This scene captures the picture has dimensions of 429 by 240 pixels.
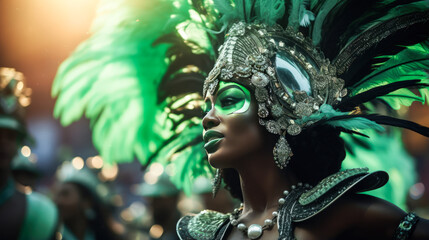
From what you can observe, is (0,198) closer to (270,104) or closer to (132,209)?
(270,104)

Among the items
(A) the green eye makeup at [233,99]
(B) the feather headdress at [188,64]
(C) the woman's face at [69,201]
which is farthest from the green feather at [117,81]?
(C) the woman's face at [69,201]

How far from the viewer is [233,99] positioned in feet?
9.01

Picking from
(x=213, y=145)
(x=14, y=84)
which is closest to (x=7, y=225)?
(x=14, y=84)

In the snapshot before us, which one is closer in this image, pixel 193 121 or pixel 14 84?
pixel 193 121

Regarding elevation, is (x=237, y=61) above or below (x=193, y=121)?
above

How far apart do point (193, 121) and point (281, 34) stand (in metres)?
0.90

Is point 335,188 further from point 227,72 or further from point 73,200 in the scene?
point 73,200

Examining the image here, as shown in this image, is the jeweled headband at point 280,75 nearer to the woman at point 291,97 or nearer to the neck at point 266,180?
the woman at point 291,97

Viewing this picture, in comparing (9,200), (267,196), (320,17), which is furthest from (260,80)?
(9,200)

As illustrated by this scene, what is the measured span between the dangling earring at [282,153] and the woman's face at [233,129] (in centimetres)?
10

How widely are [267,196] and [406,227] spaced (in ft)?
2.54

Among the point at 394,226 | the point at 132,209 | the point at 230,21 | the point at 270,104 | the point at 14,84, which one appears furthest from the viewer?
the point at 132,209

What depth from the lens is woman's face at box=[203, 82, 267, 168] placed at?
269cm

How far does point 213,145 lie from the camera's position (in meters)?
2.72
